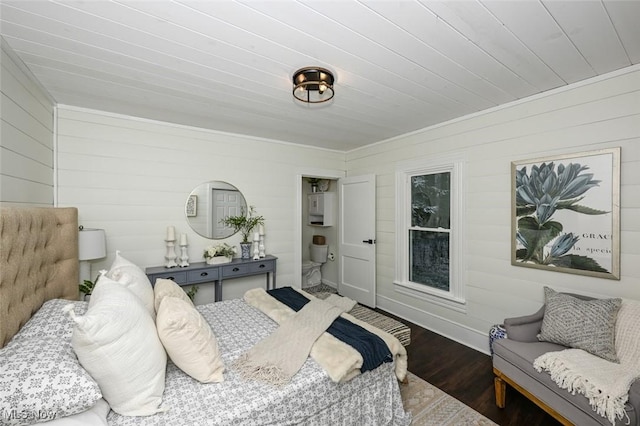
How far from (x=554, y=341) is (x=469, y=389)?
2.49 ft

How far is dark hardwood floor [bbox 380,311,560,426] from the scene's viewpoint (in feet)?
6.49

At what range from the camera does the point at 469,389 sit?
2.28 metres

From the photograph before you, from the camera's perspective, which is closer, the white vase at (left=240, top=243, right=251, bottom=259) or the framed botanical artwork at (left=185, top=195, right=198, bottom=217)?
the framed botanical artwork at (left=185, top=195, right=198, bottom=217)

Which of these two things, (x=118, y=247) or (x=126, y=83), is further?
Result: (x=118, y=247)

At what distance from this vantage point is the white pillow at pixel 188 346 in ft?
4.62

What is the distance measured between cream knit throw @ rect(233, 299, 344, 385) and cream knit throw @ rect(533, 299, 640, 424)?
1396mm

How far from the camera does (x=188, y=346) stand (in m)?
1.42

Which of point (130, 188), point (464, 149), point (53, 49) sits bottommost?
point (130, 188)

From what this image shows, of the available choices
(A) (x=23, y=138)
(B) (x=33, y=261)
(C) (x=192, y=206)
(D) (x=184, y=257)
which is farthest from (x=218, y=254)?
(A) (x=23, y=138)

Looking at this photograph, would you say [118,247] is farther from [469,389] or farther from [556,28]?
[556,28]

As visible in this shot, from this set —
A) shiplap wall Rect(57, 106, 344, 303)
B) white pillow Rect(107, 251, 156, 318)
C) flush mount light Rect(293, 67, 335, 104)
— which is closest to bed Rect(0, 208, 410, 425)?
white pillow Rect(107, 251, 156, 318)

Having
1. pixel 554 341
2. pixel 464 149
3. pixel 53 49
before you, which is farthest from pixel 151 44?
pixel 554 341

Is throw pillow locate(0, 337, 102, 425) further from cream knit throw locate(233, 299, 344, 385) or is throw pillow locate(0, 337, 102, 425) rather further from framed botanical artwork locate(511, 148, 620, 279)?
framed botanical artwork locate(511, 148, 620, 279)

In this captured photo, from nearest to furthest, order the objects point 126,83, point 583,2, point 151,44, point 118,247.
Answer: point 583,2, point 151,44, point 126,83, point 118,247
